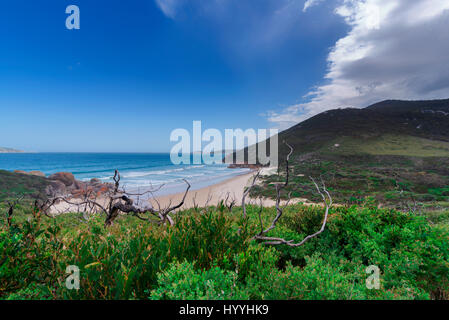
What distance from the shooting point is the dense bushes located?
186 cm

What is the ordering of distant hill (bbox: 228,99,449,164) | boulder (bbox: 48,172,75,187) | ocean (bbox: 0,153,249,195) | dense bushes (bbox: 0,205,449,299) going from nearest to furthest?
dense bushes (bbox: 0,205,449,299), boulder (bbox: 48,172,75,187), ocean (bbox: 0,153,249,195), distant hill (bbox: 228,99,449,164)

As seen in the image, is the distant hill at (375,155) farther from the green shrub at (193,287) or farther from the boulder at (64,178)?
the boulder at (64,178)

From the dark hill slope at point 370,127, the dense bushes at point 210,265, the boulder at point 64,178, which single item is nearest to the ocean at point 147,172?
the dense bushes at point 210,265

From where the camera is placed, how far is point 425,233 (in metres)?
3.55

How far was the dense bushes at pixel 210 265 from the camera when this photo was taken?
1856mm

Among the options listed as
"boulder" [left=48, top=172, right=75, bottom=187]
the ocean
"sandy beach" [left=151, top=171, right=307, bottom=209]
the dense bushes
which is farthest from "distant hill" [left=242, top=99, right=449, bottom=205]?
"boulder" [left=48, top=172, right=75, bottom=187]

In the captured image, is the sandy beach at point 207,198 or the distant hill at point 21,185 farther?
the distant hill at point 21,185

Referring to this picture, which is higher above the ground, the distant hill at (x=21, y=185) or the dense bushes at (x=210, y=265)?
the dense bushes at (x=210, y=265)

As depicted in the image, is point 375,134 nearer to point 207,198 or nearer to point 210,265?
point 207,198

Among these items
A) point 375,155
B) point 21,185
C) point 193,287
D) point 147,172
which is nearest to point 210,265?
point 193,287

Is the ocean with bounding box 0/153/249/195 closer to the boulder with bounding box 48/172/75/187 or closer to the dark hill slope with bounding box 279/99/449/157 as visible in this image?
the boulder with bounding box 48/172/75/187
